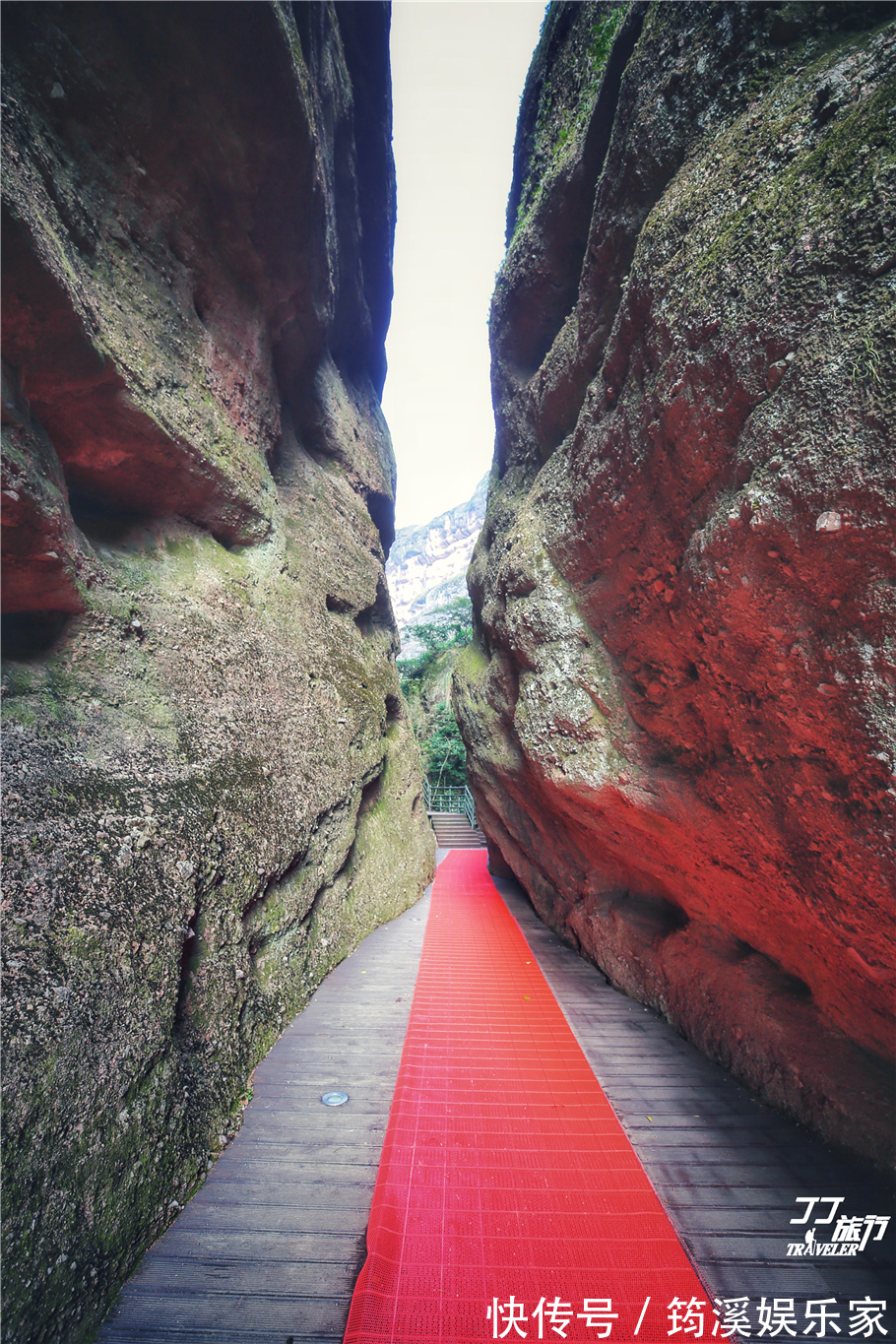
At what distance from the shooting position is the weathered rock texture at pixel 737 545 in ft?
6.52

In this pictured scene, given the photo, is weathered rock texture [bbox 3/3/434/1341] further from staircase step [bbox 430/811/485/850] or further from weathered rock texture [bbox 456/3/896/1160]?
staircase step [bbox 430/811/485/850]

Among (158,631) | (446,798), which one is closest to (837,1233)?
(158,631)

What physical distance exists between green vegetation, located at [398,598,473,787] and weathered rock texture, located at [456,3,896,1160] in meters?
12.1

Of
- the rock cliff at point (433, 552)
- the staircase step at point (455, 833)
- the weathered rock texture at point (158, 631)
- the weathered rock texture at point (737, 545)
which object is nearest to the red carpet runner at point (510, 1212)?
the weathered rock texture at point (158, 631)

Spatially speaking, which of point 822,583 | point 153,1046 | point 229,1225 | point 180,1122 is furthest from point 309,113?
point 229,1225

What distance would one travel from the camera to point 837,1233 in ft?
7.06

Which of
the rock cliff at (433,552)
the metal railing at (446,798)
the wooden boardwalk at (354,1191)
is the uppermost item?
the rock cliff at (433,552)

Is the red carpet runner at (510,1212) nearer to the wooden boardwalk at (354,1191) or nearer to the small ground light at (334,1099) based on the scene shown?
the wooden boardwalk at (354,1191)

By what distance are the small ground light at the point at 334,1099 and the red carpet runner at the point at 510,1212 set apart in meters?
0.34

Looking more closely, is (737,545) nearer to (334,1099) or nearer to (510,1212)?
(510,1212)

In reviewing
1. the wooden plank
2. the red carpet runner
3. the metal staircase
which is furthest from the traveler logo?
the metal staircase

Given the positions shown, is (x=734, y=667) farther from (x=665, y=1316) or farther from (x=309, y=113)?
(x=309, y=113)

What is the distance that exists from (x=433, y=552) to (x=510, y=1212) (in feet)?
233

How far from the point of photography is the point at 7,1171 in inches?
67.6
